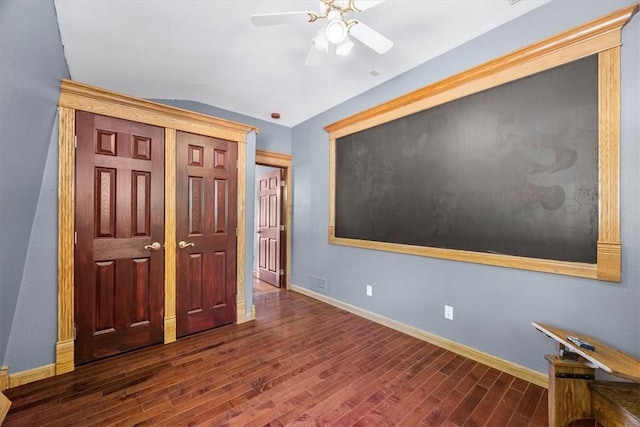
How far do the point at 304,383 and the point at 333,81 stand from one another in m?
3.12

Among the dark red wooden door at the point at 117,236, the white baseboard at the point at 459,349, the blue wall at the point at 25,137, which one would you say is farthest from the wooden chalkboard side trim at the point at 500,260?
the blue wall at the point at 25,137

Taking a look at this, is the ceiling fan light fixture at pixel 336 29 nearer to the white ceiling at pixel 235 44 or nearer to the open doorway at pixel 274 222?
the white ceiling at pixel 235 44

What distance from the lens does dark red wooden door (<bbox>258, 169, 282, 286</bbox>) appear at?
4766 millimetres

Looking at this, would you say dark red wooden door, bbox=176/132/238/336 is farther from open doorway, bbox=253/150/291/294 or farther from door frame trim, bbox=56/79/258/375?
open doorway, bbox=253/150/291/294

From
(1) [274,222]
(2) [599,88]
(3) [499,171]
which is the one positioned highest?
(2) [599,88]

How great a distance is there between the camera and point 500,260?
2.22m

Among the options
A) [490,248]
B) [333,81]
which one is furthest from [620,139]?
[333,81]

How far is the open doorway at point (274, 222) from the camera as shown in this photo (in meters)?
4.61

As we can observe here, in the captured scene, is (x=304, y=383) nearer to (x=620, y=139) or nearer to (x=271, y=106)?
(x=620, y=139)

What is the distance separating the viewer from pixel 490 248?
7.55 feet

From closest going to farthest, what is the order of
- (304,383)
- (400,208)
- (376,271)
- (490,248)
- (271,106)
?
(304,383), (490,248), (400,208), (376,271), (271,106)

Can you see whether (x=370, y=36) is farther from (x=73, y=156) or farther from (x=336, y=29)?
(x=73, y=156)

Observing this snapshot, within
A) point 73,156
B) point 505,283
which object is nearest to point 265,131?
point 73,156

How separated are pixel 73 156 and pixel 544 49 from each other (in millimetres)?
3826
